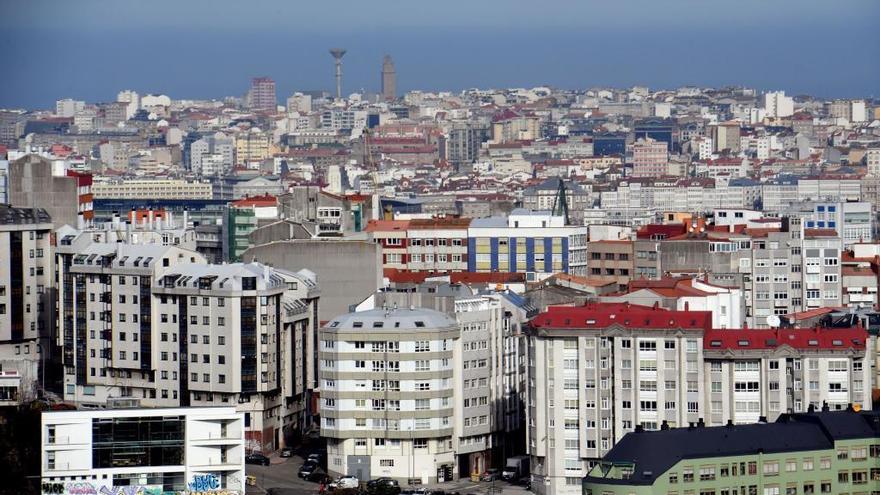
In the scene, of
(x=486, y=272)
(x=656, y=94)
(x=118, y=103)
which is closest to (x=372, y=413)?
(x=486, y=272)

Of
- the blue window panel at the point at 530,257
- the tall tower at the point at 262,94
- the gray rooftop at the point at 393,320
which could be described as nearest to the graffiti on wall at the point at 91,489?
the gray rooftop at the point at 393,320

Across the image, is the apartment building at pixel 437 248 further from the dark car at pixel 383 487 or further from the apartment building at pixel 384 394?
the dark car at pixel 383 487

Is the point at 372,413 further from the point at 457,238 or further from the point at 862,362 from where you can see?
the point at 457,238

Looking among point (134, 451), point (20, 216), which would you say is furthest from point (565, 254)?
point (134, 451)

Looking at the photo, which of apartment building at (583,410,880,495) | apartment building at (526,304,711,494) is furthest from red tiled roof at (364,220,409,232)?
apartment building at (583,410,880,495)

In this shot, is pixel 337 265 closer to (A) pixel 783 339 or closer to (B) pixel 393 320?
(B) pixel 393 320
